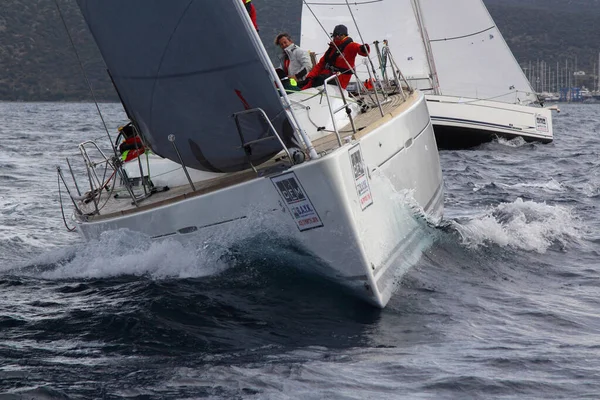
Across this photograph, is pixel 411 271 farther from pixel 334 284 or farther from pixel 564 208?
pixel 564 208

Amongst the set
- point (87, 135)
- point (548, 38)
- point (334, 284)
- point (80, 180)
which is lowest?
point (548, 38)

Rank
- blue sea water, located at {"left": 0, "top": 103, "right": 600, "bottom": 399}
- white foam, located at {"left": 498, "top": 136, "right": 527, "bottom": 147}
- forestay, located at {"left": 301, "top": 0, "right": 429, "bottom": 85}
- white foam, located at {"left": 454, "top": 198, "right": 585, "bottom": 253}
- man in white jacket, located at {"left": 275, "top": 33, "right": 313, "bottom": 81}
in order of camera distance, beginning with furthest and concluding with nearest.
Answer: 1. white foam, located at {"left": 498, "top": 136, "right": 527, "bottom": 147}
2. forestay, located at {"left": 301, "top": 0, "right": 429, "bottom": 85}
3. man in white jacket, located at {"left": 275, "top": 33, "right": 313, "bottom": 81}
4. white foam, located at {"left": 454, "top": 198, "right": 585, "bottom": 253}
5. blue sea water, located at {"left": 0, "top": 103, "right": 600, "bottom": 399}

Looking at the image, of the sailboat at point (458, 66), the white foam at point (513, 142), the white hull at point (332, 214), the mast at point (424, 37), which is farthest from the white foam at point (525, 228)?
the white foam at point (513, 142)

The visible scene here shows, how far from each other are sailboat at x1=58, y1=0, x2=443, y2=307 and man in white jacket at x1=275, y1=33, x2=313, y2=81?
1.38 metres

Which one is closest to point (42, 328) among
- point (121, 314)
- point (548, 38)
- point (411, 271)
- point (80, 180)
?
point (121, 314)

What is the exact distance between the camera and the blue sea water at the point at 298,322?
13.6ft

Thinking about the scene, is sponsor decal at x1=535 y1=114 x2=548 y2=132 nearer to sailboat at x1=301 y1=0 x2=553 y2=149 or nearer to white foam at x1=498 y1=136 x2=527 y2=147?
sailboat at x1=301 y1=0 x2=553 y2=149

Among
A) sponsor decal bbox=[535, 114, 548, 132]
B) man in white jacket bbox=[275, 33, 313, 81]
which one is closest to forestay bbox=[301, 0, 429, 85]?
sponsor decal bbox=[535, 114, 548, 132]

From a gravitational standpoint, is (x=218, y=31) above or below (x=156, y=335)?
above

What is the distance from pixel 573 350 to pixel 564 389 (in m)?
0.64

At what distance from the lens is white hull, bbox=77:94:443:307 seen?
17.3 feet

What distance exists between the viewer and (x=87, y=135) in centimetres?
2541

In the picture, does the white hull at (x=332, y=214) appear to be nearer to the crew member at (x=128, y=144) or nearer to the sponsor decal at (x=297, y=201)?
the sponsor decal at (x=297, y=201)

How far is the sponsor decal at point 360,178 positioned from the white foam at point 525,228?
1.78 m
